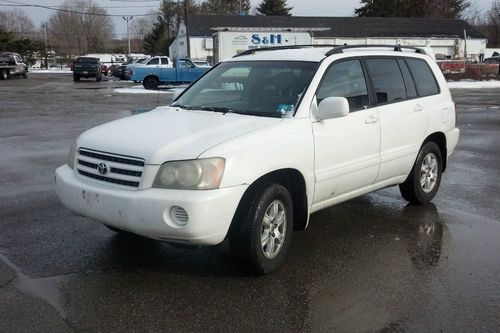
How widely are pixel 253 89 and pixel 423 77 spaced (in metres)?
2.34

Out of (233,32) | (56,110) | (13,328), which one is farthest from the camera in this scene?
(233,32)

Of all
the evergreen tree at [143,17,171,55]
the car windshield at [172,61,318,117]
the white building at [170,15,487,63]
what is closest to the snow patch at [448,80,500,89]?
the white building at [170,15,487,63]

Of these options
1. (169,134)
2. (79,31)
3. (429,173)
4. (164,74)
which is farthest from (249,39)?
(79,31)

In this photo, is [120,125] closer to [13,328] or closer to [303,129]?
[303,129]

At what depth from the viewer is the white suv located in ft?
12.9

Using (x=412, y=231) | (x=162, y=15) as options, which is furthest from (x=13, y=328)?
(x=162, y=15)

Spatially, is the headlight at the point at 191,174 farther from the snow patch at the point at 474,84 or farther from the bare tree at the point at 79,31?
the bare tree at the point at 79,31

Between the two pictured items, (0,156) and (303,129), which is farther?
(0,156)

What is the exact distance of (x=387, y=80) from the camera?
5805mm

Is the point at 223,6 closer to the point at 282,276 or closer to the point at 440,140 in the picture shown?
the point at 440,140

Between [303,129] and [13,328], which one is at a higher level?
[303,129]

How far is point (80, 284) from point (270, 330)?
1569 mm

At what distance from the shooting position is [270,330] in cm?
353

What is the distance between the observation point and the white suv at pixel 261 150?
3.93 m
